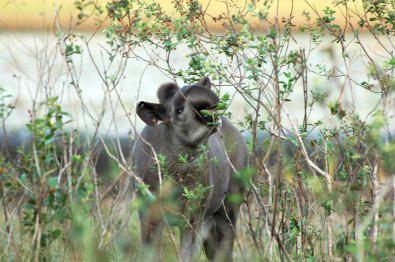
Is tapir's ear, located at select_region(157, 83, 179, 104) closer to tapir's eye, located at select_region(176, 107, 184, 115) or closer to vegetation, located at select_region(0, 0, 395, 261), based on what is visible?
vegetation, located at select_region(0, 0, 395, 261)

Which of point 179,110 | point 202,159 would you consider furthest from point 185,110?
point 202,159

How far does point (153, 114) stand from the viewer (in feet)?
22.0

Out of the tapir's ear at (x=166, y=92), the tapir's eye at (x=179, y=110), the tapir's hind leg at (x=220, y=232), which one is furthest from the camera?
the tapir's hind leg at (x=220, y=232)

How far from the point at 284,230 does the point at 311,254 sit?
2.03 feet

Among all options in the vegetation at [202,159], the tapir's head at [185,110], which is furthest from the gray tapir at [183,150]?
the vegetation at [202,159]

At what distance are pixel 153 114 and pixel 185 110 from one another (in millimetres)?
399

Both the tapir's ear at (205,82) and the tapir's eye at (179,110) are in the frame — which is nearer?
the tapir's eye at (179,110)

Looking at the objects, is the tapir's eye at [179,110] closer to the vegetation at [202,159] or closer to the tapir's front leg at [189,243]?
the vegetation at [202,159]

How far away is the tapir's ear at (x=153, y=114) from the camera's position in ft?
21.8

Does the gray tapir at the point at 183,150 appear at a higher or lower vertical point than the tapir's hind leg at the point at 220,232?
higher

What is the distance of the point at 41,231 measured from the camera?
210 inches

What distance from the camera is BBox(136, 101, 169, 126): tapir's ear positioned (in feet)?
21.8

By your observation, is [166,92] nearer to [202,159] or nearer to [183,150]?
[183,150]

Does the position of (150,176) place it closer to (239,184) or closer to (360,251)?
(239,184)
